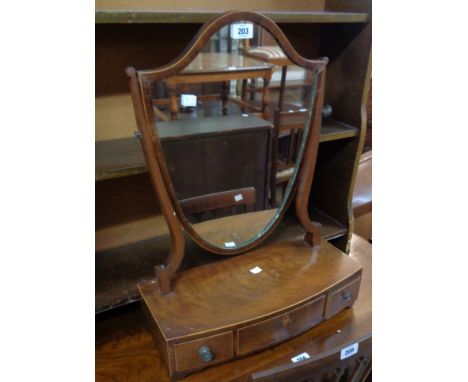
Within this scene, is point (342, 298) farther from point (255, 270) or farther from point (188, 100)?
point (188, 100)

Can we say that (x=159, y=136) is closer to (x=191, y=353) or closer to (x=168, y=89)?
(x=168, y=89)

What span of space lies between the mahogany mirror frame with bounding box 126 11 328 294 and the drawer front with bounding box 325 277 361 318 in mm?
140

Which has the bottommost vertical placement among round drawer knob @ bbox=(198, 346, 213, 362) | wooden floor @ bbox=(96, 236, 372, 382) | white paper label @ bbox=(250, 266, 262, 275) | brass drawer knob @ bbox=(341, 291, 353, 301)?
wooden floor @ bbox=(96, 236, 372, 382)

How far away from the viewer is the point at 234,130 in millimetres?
867

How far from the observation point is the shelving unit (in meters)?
0.87

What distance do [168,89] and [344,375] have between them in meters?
0.62

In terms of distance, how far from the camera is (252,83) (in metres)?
0.85

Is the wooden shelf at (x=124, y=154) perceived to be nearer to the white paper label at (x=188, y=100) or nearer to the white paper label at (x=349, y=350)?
the white paper label at (x=188, y=100)

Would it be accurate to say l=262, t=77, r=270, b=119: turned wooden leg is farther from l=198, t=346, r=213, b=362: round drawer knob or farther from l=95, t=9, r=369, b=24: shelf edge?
l=198, t=346, r=213, b=362: round drawer knob

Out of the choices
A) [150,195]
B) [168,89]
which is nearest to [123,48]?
[168,89]

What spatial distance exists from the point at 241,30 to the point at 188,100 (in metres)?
0.16

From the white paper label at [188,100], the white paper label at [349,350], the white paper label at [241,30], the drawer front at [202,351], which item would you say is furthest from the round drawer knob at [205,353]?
the white paper label at [241,30]

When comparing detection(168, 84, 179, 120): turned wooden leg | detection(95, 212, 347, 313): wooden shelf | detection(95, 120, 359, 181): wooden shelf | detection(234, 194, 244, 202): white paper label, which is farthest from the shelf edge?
detection(95, 212, 347, 313): wooden shelf

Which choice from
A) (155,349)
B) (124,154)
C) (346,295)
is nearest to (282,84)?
(124,154)
